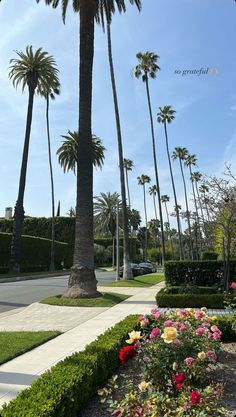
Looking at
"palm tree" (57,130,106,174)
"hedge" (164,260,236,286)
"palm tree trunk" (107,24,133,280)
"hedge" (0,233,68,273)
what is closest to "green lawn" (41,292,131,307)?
"hedge" (164,260,236,286)

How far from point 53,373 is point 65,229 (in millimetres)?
63135

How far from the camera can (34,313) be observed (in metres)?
14.9

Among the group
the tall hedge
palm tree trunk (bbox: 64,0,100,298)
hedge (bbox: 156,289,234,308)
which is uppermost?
the tall hedge

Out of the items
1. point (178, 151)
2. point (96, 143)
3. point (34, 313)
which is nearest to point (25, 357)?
point (34, 313)

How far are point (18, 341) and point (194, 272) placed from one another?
41.4ft

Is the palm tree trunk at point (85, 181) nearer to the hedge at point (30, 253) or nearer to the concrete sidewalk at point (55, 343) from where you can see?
the concrete sidewalk at point (55, 343)

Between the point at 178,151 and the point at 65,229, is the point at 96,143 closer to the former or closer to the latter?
the point at 65,229

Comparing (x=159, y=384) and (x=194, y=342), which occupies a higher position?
(x=194, y=342)

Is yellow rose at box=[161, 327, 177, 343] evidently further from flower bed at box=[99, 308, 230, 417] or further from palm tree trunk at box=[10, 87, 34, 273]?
palm tree trunk at box=[10, 87, 34, 273]

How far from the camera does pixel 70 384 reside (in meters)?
4.71

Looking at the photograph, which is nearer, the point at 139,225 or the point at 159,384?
the point at 159,384

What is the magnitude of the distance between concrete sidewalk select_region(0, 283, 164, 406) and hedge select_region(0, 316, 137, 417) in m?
0.95

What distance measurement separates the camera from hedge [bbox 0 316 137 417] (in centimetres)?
396

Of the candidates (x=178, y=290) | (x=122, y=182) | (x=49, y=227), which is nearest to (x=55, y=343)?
(x=178, y=290)
